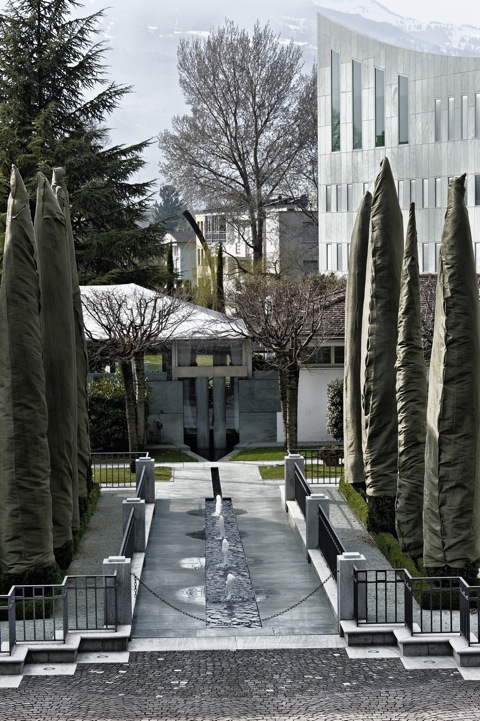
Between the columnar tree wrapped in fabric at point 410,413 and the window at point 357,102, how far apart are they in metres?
37.8

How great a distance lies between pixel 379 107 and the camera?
56281 mm

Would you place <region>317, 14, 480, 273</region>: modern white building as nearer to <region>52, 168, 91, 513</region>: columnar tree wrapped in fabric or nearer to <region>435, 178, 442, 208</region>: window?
<region>435, 178, 442, 208</region>: window

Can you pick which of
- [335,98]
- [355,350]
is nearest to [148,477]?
[355,350]

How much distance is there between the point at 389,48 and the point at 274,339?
28.5 m

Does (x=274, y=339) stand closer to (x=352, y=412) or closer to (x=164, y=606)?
(x=352, y=412)

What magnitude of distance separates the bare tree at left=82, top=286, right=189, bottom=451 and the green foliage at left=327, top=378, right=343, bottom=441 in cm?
520

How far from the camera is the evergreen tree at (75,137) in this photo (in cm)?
4712

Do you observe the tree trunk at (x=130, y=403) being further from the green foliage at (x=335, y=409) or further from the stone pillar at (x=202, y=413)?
the green foliage at (x=335, y=409)

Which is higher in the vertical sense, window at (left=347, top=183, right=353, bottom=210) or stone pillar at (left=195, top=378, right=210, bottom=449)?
window at (left=347, top=183, right=353, bottom=210)

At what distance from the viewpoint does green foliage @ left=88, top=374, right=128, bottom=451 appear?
34.9 meters

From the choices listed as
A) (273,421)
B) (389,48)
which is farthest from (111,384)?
(389,48)

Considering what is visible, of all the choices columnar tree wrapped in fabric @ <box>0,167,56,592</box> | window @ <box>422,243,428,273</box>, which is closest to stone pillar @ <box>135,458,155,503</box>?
columnar tree wrapped in fabric @ <box>0,167,56,592</box>

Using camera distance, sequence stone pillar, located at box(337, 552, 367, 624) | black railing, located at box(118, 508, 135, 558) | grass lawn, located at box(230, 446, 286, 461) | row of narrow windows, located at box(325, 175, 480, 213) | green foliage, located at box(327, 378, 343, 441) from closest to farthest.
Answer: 1. stone pillar, located at box(337, 552, 367, 624)
2. black railing, located at box(118, 508, 135, 558)
3. grass lawn, located at box(230, 446, 286, 461)
4. green foliage, located at box(327, 378, 343, 441)
5. row of narrow windows, located at box(325, 175, 480, 213)

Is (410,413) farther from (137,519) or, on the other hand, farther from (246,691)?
(246,691)
